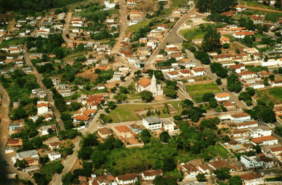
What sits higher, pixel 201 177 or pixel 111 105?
pixel 111 105

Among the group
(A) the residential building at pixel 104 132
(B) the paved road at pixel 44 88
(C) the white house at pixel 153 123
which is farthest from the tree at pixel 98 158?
(B) the paved road at pixel 44 88

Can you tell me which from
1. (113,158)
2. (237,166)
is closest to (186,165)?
(237,166)

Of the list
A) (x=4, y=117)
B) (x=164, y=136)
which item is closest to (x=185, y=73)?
(x=164, y=136)

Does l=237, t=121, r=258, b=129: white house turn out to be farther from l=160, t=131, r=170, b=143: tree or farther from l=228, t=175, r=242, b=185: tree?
l=228, t=175, r=242, b=185: tree

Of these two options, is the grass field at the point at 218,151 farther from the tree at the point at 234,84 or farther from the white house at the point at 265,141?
the tree at the point at 234,84

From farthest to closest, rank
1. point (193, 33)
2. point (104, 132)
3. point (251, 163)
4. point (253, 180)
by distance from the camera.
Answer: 1. point (193, 33)
2. point (104, 132)
3. point (251, 163)
4. point (253, 180)

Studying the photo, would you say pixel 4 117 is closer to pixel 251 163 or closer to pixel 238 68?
pixel 251 163

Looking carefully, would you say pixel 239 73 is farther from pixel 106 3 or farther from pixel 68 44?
pixel 106 3
